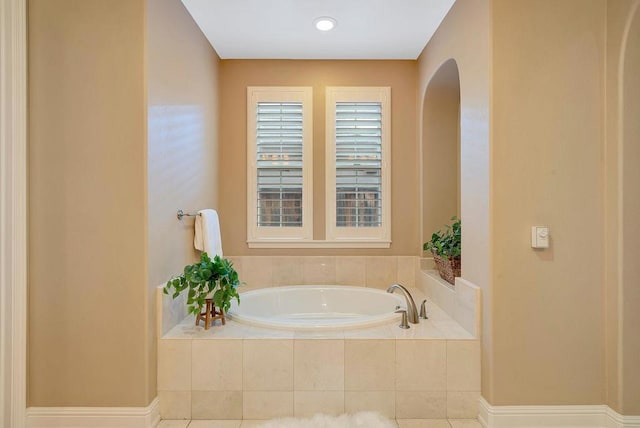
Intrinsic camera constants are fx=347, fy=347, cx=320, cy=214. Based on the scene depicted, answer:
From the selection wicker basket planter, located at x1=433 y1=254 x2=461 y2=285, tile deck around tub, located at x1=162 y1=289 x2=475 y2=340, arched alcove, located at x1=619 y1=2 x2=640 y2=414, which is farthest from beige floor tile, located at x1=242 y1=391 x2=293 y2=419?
arched alcove, located at x1=619 y1=2 x2=640 y2=414

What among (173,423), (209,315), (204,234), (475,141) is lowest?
(173,423)

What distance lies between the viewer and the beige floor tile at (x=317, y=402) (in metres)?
1.87

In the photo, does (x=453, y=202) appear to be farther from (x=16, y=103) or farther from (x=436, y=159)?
(x=16, y=103)

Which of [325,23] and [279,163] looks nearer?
[325,23]

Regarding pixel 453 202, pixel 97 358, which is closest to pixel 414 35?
pixel 453 202

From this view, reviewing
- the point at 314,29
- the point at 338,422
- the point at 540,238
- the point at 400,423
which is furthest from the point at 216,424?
the point at 314,29

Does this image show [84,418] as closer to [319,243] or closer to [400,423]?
[400,423]

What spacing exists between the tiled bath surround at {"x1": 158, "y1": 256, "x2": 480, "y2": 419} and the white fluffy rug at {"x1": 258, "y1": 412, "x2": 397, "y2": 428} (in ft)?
0.16

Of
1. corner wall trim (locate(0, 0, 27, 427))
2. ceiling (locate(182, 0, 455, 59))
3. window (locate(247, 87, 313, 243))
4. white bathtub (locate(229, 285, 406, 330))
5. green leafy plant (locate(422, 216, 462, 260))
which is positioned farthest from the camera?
window (locate(247, 87, 313, 243))

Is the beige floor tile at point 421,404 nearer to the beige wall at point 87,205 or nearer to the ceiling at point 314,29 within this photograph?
the beige wall at point 87,205

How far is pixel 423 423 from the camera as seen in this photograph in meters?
1.85

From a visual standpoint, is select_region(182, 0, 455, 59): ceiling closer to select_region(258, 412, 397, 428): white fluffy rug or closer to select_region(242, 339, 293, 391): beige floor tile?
select_region(242, 339, 293, 391): beige floor tile

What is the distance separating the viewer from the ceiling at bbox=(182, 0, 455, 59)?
2.26 meters

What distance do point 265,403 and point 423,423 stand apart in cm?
85
